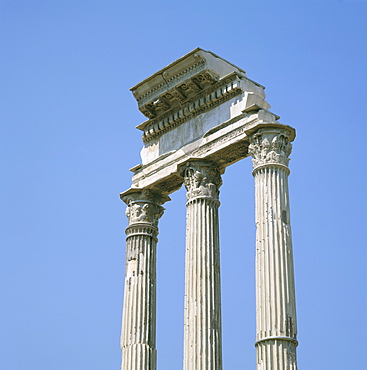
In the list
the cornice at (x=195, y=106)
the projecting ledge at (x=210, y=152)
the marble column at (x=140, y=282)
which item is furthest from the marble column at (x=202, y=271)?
the marble column at (x=140, y=282)

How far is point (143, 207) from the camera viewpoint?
3247 centimetres

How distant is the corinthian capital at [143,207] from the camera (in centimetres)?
3247

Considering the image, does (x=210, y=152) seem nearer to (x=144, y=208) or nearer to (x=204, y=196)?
(x=204, y=196)

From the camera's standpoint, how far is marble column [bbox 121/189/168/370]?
3056 centimetres

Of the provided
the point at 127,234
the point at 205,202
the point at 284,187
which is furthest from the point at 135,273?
the point at 284,187

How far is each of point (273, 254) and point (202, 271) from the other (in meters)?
2.92

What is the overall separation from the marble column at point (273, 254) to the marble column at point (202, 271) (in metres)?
2.17

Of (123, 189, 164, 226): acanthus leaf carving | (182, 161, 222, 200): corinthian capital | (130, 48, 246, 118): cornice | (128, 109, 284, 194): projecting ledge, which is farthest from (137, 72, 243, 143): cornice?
(123, 189, 164, 226): acanthus leaf carving

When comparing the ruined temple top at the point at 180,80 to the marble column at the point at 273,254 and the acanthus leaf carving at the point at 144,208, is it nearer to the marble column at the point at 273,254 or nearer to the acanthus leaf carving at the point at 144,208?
the acanthus leaf carving at the point at 144,208

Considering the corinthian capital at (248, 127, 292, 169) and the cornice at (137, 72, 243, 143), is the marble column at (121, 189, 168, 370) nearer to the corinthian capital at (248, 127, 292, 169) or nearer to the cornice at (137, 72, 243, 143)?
the cornice at (137, 72, 243, 143)

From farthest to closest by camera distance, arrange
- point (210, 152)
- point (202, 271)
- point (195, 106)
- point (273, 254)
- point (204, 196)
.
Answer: point (195, 106) → point (210, 152) → point (204, 196) → point (202, 271) → point (273, 254)

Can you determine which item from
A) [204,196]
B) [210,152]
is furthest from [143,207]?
[210,152]

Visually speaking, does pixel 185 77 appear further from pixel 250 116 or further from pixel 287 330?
pixel 287 330

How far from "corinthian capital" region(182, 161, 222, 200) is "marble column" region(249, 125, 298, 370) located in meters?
2.11
